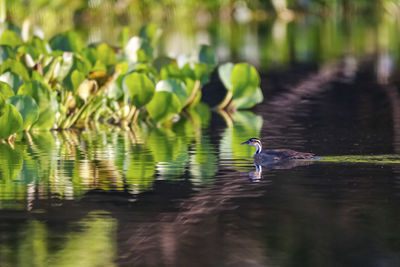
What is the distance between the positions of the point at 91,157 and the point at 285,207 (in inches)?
87.8

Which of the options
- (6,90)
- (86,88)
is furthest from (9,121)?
(86,88)

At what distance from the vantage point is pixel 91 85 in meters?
8.37

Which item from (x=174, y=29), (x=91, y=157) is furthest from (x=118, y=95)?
(x=174, y=29)

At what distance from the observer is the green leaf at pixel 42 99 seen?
7.91 metres

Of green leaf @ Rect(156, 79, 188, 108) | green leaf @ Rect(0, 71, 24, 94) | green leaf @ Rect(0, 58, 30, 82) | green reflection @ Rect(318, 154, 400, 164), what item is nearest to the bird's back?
green reflection @ Rect(318, 154, 400, 164)

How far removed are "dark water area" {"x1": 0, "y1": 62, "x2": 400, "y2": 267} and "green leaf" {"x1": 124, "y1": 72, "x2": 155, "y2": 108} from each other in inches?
12.0

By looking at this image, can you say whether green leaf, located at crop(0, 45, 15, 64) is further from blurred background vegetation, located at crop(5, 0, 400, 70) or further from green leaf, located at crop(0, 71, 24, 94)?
blurred background vegetation, located at crop(5, 0, 400, 70)

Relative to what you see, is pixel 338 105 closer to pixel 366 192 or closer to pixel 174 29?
pixel 366 192

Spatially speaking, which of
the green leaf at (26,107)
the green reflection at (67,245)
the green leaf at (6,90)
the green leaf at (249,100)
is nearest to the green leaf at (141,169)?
the green leaf at (26,107)

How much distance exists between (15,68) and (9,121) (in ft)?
4.35

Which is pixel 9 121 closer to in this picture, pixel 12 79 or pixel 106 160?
pixel 106 160

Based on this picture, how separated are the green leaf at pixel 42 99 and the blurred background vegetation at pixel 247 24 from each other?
3545mm

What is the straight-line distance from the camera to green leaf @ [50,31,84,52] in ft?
33.0

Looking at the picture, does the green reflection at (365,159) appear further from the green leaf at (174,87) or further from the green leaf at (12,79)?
the green leaf at (12,79)
